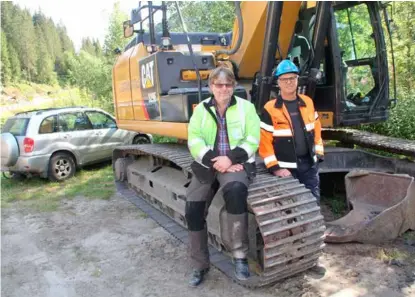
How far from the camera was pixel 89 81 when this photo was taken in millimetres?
22250

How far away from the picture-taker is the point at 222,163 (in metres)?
3.33

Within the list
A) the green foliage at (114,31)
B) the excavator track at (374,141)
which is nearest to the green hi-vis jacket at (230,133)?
the excavator track at (374,141)

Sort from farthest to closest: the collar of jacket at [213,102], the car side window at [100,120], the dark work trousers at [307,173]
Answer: the car side window at [100,120]
the dark work trousers at [307,173]
the collar of jacket at [213,102]

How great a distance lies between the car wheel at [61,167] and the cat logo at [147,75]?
3.68 metres

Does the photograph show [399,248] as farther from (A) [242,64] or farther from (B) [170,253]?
(A) [242,64]

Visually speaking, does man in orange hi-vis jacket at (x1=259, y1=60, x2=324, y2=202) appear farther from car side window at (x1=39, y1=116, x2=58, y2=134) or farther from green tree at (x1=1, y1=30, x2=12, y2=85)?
green tree at (x1=1, y1=30, x2=12, y2=85)

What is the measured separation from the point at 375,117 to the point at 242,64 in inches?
67.5

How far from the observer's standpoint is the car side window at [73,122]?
8723 millimetres

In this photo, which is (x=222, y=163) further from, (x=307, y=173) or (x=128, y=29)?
(x=128, y=29)

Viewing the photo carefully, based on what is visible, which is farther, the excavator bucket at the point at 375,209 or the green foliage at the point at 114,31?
the green foliage at the point at 114,31

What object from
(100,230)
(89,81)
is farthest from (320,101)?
(89,81)

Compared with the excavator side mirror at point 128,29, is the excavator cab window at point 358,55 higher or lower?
lower

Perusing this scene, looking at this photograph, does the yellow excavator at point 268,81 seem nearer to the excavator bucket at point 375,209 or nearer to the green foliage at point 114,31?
the excavator bucket at point 375,209

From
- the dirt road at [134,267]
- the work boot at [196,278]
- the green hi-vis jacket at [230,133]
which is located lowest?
the dirt road at [134,267]
